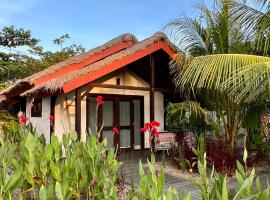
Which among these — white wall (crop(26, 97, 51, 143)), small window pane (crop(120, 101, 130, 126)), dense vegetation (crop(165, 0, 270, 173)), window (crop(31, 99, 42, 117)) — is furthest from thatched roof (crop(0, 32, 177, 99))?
small window pane (crop(120, 101, 130, 126))

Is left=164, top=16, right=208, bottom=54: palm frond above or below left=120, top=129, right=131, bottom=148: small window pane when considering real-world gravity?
above

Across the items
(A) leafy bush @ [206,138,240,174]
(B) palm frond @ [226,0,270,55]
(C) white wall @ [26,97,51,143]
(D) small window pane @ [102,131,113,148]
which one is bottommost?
(A) leafy bush @ [206,138,240,174]

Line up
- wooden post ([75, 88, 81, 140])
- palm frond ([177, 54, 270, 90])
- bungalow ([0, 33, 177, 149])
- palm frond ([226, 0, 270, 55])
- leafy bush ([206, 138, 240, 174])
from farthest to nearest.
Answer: bungalow ([0, 33, 177, 149]) < wooden post ([75, 88, 81, 140]) < leafy bush ([206, 138, 240, 174]) < palm frond ([226, 0, 270, 55]) < palm frond ([177, 54, 270, 90])

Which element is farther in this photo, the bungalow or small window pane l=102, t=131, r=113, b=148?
small window pane l=102, t=131, r=113, b=148

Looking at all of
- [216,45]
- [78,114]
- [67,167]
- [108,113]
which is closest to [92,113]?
[108,113]

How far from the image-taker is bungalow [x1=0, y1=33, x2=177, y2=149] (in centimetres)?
970

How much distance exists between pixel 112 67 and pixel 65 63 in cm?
254

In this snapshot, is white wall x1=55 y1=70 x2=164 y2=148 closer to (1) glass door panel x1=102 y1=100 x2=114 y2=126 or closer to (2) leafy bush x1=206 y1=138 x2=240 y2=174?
(1) glass door panel x1=102 y1=100 x2=114 y2=126

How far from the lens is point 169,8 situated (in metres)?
10.3

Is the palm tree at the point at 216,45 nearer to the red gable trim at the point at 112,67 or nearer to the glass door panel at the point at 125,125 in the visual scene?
the red gable trim at the point at 112,67

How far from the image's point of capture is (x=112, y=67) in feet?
32.0

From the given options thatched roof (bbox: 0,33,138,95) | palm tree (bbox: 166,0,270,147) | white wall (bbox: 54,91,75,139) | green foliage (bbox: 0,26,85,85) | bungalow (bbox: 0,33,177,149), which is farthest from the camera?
green foliage (bbox: 0,26,85,85)

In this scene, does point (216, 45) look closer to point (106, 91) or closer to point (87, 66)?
point (87, 66)

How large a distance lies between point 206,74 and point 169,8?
15.3 feet
